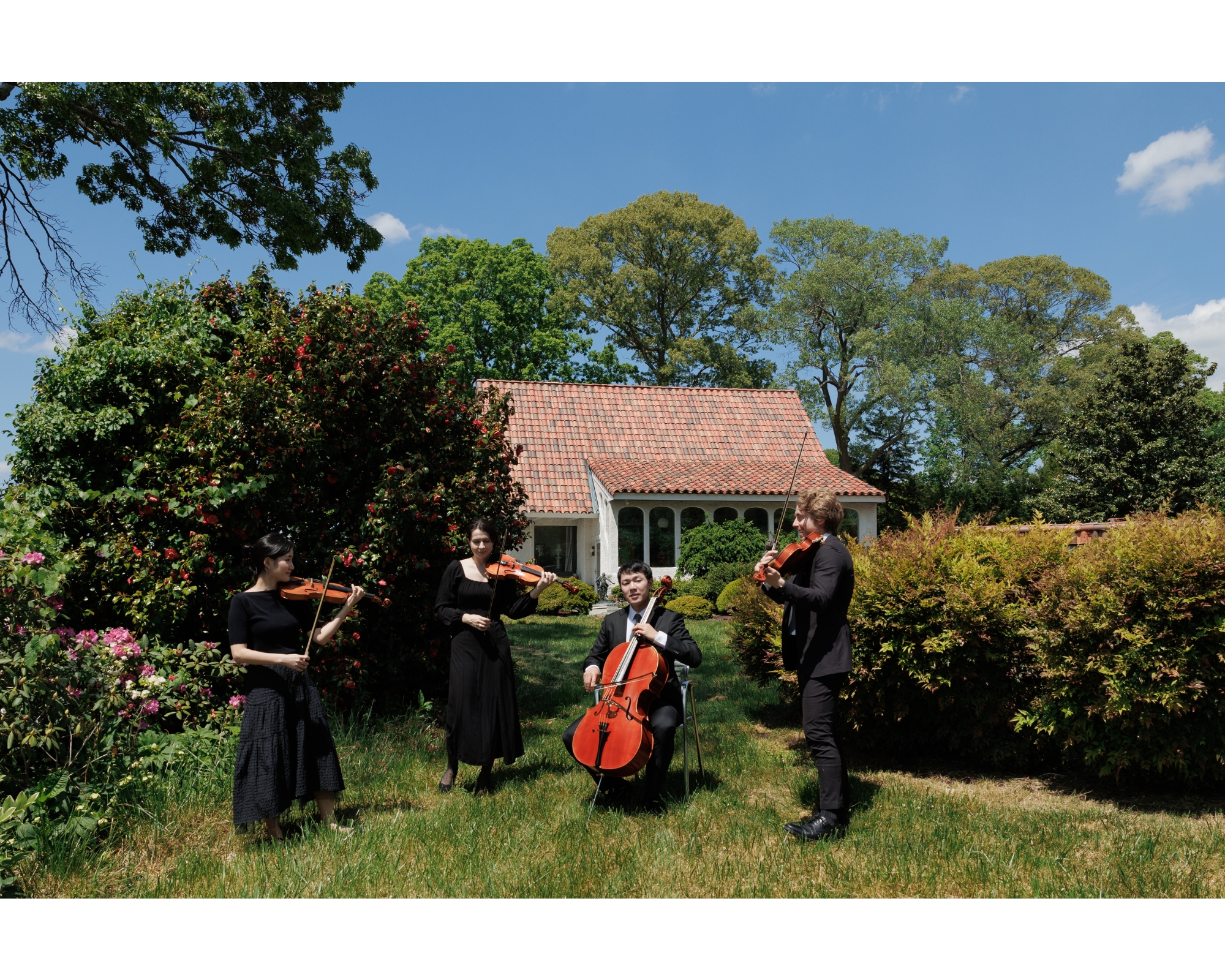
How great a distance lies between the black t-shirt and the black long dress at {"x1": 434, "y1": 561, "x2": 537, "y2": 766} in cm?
116

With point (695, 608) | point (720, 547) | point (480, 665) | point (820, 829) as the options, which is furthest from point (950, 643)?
point (720, 547)

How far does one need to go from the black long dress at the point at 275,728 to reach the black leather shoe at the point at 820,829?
8.94ft

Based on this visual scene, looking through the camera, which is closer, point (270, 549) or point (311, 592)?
point (270, 549)

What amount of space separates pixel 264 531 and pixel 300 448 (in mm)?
791

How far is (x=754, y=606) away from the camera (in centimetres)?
677

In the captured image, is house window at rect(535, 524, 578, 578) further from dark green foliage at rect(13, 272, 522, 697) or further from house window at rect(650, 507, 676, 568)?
dark green foliage at rect(13, 272, 522, 697)

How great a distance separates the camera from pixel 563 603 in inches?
671

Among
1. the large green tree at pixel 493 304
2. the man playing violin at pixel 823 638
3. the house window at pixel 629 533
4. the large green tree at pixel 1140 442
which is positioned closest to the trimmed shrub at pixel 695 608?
the house window at pixel 629 533

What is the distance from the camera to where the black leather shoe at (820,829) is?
424cm

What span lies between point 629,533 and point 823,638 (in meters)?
16.6

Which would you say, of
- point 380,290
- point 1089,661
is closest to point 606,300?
point 380,290

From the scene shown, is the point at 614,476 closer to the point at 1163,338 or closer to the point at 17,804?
the point at 17,804

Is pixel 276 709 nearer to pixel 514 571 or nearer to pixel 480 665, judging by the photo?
pixel 480 665

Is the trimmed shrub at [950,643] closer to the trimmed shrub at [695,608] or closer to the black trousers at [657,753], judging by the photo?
the black trousers at [657,753]
